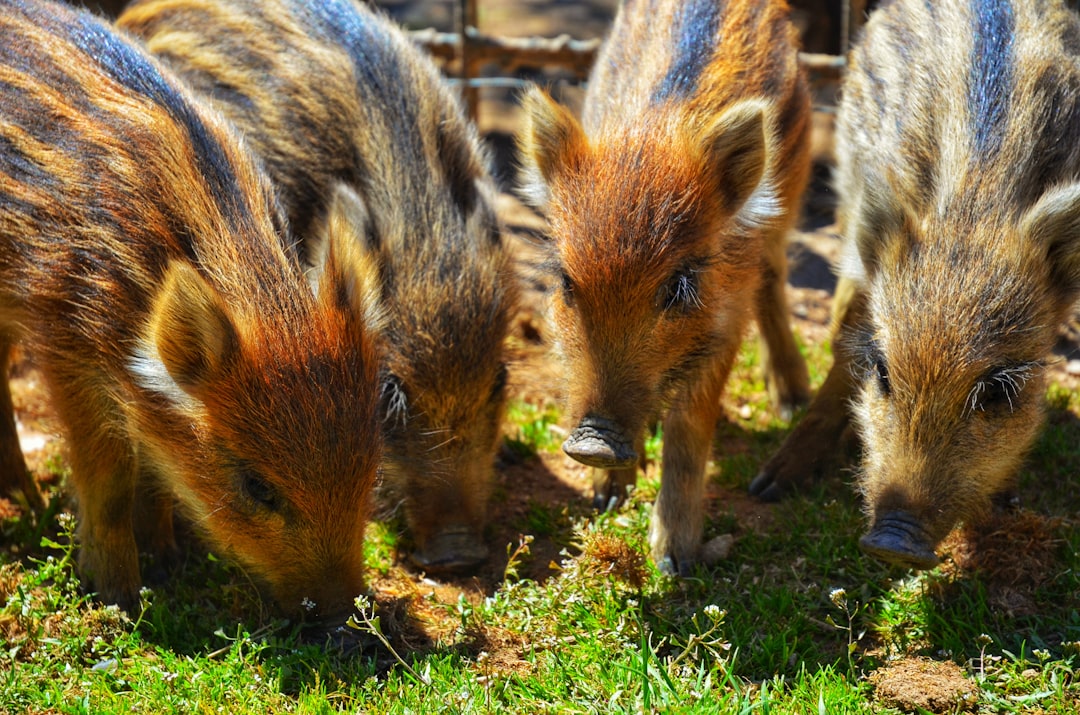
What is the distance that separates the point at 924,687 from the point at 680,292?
58.1 inches

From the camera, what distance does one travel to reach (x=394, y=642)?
3965mm

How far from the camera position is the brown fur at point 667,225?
13.4 feet

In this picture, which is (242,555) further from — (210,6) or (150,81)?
(210,6)

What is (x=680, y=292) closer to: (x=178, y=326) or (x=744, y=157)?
(x=744, y=157)

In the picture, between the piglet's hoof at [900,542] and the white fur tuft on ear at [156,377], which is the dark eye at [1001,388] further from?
the white fur tuft on ear at [156,377]

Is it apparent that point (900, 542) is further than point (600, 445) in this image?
No

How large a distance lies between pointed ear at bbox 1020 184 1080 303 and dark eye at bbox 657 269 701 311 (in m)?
1.08

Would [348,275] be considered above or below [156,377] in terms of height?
above

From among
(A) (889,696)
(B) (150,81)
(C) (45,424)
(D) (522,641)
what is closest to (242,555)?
(D) (522,641)

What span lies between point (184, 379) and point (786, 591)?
2.11 metres

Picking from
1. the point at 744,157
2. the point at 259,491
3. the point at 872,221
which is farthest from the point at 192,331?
the point at 872,221

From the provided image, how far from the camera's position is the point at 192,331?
376cm

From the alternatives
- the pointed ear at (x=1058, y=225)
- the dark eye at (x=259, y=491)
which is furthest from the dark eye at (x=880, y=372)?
the dark eye at (x=259, y=491)

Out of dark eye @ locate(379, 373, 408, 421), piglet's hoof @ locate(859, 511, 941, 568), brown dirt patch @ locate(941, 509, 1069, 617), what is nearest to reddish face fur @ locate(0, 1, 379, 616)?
dark eye @ locate(379, 373, 408, 421)
